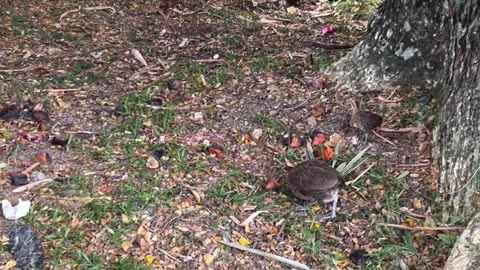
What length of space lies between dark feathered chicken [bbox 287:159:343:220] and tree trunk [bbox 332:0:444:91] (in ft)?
2.41

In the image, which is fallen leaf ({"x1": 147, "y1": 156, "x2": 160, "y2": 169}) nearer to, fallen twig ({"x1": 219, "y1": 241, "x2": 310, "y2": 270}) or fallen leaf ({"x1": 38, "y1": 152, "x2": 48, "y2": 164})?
fallen leaf ({"x1": 38, "y1": 152, "x2": 48, "y2": 164})

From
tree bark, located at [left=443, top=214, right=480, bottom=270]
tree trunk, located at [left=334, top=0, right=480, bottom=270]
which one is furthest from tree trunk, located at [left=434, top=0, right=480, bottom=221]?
tree bark, located at [left=443, top=214, right=480, bottom=270]

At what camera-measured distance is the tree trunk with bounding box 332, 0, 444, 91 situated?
2850 mm

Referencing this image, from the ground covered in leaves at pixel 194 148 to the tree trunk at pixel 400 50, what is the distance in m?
0.07

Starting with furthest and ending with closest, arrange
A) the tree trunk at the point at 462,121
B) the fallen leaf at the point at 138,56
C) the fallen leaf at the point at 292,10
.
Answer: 1. the fallen leaf at the point at 292,10
2. the fallen leaf at the point at 138,56
3. the tree trunk at the point at 462,121

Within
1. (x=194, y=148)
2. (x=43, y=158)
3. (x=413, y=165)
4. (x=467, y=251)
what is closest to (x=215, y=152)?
(x=194, y=148)

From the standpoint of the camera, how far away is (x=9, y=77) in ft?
10.6

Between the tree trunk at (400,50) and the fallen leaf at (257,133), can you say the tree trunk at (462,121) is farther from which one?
the fallen leaf at (257,133)

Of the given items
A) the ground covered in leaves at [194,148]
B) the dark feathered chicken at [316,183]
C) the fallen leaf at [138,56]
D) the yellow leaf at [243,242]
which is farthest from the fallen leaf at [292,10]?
the yellow leaf at [243,242]

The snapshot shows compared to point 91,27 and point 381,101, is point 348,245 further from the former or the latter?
point 91,27

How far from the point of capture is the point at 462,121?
92.0 inches

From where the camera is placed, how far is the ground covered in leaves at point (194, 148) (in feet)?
7.39

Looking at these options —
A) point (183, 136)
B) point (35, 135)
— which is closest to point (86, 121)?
point (35, 135)

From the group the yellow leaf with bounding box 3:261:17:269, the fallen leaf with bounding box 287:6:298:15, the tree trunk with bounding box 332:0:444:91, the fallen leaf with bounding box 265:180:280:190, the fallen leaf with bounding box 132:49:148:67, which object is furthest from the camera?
Answer: the fallen leaf with bounding box 287:6:298:15
